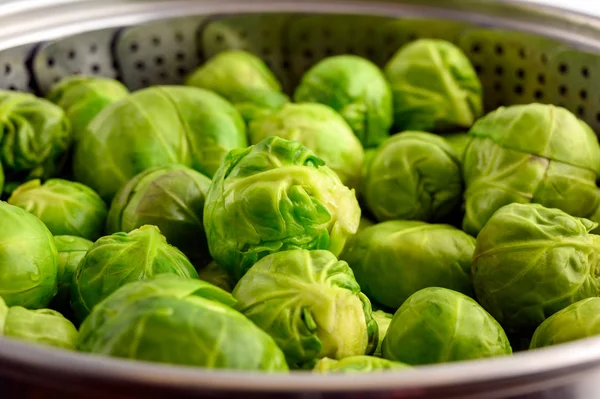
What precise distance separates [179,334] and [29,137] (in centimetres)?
170

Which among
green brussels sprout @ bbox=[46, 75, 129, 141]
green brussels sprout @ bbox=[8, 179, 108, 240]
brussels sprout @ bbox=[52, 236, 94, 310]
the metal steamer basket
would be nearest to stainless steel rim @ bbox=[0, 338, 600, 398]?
brussels sprout @ bbox=[52, 236, 94, 310]

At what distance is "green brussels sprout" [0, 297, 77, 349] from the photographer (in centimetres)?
207

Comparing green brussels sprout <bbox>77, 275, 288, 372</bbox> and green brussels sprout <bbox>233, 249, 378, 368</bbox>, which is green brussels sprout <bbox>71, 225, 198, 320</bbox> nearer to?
green brussels sprout <bbox>233, 249, 378, 368</bbox>

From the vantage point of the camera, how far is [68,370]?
1.48 meters

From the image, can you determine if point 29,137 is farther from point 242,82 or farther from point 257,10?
point 257,10

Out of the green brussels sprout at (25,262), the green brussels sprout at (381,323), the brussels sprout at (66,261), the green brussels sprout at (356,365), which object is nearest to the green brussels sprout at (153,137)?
the brussels sprout at (66,261)

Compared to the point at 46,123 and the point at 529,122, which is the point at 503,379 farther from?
the point at 46,123

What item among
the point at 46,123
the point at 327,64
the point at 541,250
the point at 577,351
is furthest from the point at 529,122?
the point at 46,123

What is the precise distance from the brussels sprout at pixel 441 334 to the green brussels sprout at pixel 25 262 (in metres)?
1.07

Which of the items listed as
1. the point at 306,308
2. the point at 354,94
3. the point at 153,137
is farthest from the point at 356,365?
the point at 354,94

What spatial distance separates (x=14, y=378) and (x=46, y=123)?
5.81 feet

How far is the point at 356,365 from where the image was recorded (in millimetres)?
1974

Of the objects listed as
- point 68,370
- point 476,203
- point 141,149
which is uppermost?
point 68,370

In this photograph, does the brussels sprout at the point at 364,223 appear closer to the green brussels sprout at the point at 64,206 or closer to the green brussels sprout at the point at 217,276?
the green brussels sprout at the point at 217,276
